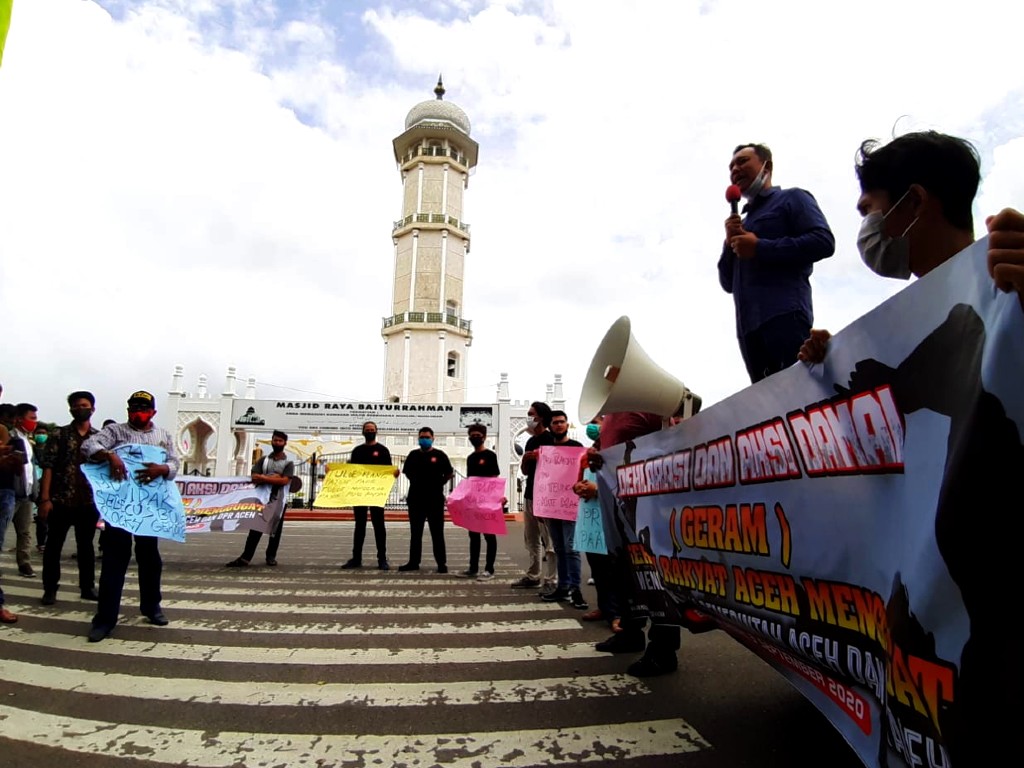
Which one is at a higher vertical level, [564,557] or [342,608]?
[564,557]

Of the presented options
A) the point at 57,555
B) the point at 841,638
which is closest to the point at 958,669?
the point at 841,638

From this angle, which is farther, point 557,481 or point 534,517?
point 534,517

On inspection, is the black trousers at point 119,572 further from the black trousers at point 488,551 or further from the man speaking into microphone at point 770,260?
the man speaking into microphone at point 770,260

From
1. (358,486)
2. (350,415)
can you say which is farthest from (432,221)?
(358,486)

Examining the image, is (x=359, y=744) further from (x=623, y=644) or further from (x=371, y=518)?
(x=371, y=518)

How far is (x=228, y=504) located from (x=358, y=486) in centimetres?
190

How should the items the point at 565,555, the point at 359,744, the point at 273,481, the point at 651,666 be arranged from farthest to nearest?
the point at 273,481 < the point at 565,555 < the point at 651,666 < the point at 359,744

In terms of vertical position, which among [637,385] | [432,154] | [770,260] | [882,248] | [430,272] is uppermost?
[432,154]

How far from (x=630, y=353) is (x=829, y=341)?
1.54 m

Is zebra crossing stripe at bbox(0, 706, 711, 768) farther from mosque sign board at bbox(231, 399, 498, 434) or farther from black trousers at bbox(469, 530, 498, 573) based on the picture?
mosque sign board at bbox(231, 399, 498, 434)

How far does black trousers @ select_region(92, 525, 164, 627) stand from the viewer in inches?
169

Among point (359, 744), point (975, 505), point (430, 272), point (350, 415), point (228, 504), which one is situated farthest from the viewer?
point (430, 272)

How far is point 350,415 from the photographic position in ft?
86.4

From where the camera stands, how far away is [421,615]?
16.8 feet
